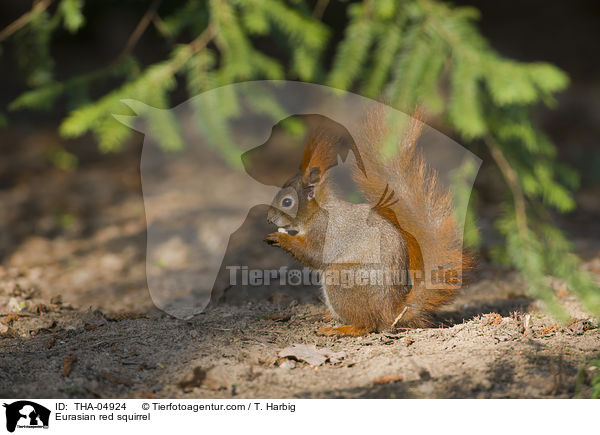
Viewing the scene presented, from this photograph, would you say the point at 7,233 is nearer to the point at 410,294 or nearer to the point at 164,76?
the point at 164,76

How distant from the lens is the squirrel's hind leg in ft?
7.27

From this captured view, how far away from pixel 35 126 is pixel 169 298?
412 centimetres

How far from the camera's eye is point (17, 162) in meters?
5.11

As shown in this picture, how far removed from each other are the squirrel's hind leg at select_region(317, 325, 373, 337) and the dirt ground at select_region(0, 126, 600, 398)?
43mm

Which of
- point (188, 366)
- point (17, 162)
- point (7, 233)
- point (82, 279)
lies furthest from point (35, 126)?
point (188, 366)

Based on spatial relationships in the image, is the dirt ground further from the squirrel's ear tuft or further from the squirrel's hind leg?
the squirrel's ear tuft

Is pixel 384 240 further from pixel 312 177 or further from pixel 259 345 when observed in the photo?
pixel 259 345

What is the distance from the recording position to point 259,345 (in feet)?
6.82
